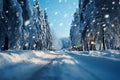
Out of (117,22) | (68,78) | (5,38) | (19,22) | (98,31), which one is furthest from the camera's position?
(98,31)

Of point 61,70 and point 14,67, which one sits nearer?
point 61,70

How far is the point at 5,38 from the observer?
23.0 m

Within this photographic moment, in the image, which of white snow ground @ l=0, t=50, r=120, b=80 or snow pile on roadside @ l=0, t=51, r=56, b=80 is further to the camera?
snow pile on roadside @ l=0, t=51, r=56, b=80

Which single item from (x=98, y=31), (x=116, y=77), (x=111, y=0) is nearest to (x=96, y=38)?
(x=98, y=31)

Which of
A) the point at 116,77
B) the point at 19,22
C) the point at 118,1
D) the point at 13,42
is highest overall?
the point at 118,1

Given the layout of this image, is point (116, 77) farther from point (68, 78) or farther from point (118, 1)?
point (118, 1)

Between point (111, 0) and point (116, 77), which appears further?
point (111, 0)

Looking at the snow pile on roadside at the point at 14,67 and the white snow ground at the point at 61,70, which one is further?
the snow pile on roadside at the point at 14,67

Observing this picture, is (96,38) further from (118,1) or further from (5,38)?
(5,38)

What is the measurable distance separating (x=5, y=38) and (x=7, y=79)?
18610 millimetres

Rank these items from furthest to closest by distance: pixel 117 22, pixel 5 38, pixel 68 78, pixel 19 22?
pixel 117 22
pixel 19 22
pixel 5 38
pixel 68 78

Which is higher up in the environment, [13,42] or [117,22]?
[117,22]

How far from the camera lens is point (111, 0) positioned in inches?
1335

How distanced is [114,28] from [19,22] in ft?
45.2
